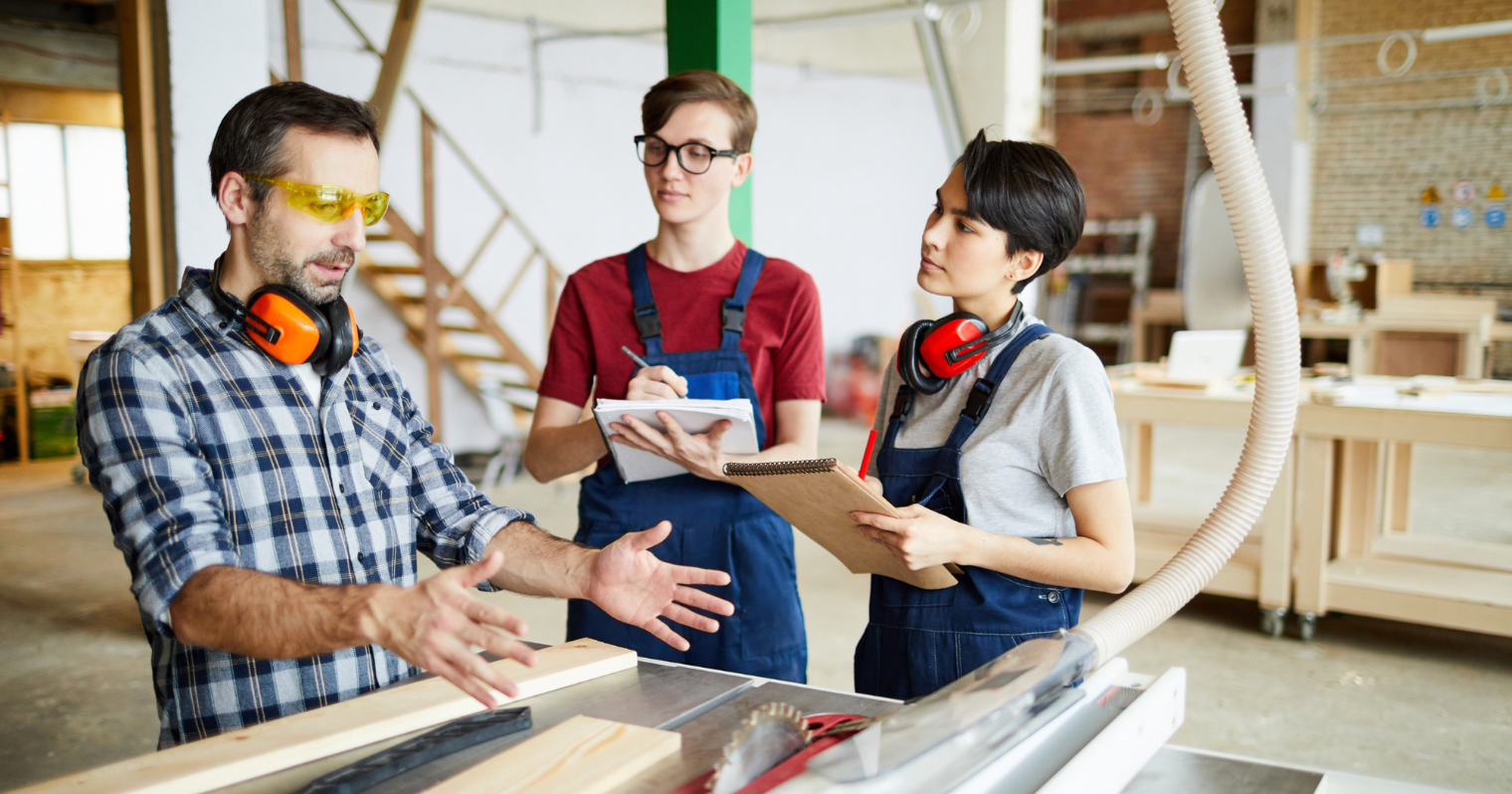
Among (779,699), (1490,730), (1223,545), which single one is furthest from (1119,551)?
(1490,730)

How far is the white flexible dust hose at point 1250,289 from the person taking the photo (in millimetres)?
1380

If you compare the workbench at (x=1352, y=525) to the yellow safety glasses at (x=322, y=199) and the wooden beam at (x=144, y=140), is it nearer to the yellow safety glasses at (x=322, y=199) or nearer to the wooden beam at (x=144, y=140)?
the yellow safety glasses at (x=322, y=199)

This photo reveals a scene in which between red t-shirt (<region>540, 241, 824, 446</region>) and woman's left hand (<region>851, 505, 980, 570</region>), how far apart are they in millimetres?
669

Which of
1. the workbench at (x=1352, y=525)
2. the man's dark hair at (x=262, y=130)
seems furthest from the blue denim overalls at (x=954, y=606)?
the workbench at (x=1352, y=525)

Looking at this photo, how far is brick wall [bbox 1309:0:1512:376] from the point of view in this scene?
11703 mm

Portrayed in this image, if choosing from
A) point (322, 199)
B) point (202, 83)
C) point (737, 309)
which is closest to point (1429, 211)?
point (202, 83)

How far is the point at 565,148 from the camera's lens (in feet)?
33.4

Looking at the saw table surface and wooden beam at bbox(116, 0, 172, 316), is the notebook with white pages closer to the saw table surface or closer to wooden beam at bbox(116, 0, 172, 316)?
the saw table surface

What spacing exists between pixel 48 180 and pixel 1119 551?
9.94 m

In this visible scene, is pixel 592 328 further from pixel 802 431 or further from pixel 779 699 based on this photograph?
pixel 779 699

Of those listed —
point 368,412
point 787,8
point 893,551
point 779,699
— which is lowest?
point 779,699

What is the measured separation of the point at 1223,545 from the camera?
1535 mm

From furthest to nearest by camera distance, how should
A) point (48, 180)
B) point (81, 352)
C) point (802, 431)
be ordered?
point (48, 180)
point (81, 352)
point (802, 431)

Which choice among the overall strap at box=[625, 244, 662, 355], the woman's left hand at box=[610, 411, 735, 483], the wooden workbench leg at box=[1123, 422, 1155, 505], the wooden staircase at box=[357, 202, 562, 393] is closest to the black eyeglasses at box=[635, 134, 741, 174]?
the overall strap at box=[625, 244, 662, 355]
